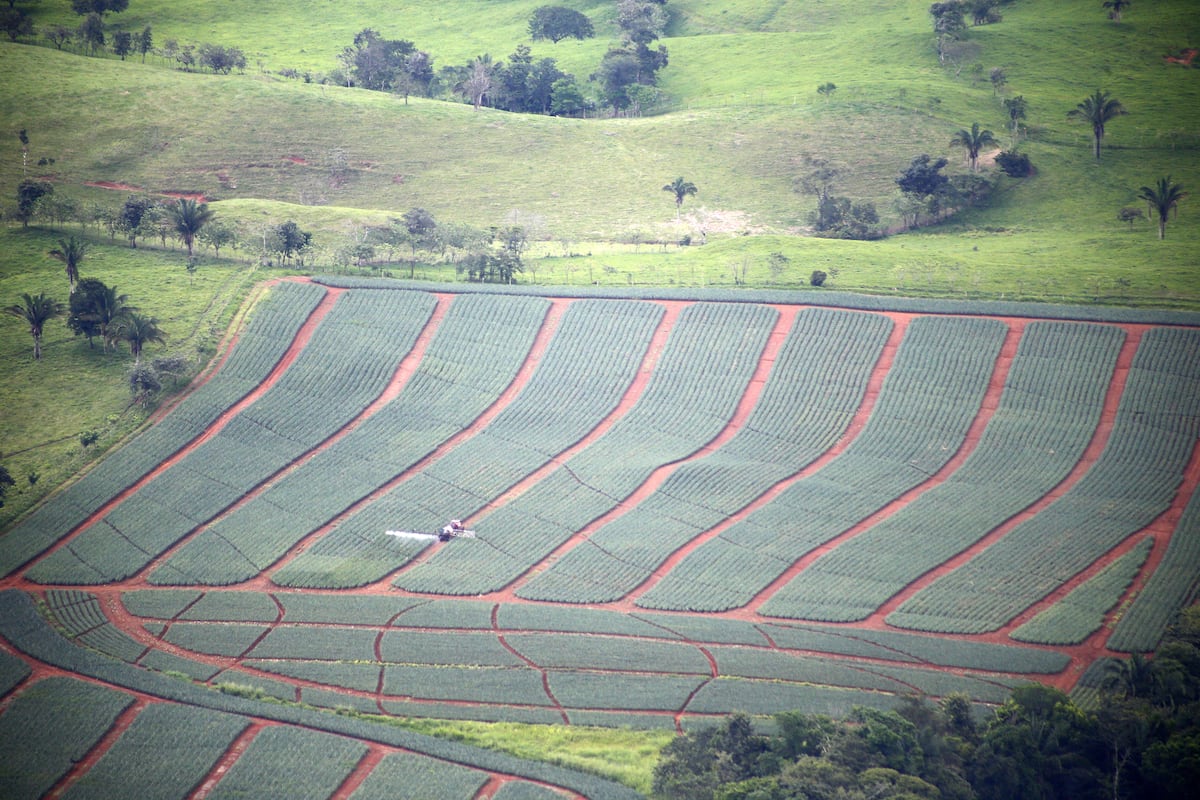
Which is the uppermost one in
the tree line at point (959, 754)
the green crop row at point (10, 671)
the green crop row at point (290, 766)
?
the tree line at point (959, 754)

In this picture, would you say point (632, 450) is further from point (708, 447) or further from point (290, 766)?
point (290, 766)

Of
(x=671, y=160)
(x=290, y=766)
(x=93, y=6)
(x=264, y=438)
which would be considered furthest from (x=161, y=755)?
(x=93, y=6)

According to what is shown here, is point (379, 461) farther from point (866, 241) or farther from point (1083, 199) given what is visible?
point (1083, 199)

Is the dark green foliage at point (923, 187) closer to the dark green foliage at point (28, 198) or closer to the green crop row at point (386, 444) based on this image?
the green crop row at point (386, 444)

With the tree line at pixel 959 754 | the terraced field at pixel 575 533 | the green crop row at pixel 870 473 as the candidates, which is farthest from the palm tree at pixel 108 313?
the tree line at pixel 959 754

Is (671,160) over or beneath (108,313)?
over

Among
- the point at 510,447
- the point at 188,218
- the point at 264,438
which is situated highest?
the point at 188,218
